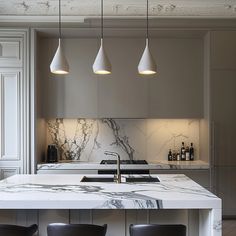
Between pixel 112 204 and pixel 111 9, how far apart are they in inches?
124

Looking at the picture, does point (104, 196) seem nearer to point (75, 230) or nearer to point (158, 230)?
point (75, 230)

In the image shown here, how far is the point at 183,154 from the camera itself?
4.72 m

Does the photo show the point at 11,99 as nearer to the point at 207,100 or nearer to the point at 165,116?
the point at 165,116

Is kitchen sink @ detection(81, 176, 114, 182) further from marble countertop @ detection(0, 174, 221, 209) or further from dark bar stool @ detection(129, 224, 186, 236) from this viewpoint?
dark bar stool @ detection(129, 224, 186, 236)

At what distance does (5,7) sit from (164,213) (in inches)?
140

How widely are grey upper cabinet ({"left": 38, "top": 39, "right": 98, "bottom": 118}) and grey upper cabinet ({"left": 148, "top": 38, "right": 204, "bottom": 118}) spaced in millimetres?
899

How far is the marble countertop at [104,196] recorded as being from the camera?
6.37ft

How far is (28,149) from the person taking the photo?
13.8ft

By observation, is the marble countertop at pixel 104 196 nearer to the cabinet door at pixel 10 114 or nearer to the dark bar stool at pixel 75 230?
the dark bar stool at pixel 75 230

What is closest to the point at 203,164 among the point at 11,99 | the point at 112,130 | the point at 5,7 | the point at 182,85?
the point at 182,85

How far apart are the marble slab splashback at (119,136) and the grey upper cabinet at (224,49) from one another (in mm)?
1013

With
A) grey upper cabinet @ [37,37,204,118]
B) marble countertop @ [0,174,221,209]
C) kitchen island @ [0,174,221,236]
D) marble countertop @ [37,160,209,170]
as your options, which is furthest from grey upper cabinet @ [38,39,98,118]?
marble countertop @ [0,174,221,209]

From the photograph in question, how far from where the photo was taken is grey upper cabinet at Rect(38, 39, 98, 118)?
4469 millimetres

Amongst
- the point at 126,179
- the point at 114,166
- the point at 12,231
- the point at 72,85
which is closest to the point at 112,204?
the point at 12,231
